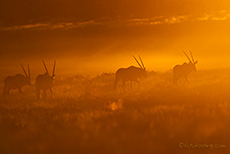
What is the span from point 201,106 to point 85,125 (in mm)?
5056

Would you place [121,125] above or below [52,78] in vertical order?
below

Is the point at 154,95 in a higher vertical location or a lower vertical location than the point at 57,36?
lower

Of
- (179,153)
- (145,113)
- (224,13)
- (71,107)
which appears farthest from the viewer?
(224,13)

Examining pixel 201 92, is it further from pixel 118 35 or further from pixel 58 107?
pixel 118 35

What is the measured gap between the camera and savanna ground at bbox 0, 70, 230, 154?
420 inches

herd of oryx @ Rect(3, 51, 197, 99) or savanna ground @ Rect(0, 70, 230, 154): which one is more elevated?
herd of oryx @ Rect(3, 51, 197, 99)

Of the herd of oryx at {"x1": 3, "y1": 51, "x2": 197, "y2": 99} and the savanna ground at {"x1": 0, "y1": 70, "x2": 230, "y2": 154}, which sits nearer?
the savanna ground at {"x1": 0, "y1": 70, "x2": 230, "y2": 154}

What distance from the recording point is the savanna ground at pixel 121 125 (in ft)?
35.0

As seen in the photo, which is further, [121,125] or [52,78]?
[52,78]

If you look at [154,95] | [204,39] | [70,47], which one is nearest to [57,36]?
[70,47]

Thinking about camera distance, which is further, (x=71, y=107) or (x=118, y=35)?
(x=118, y=35)

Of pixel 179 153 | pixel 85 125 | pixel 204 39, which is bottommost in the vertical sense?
pixel 179 153

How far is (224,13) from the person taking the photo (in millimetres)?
72125

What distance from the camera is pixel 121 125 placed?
12.8 m
